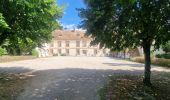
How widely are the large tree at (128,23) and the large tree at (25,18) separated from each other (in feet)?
7.75

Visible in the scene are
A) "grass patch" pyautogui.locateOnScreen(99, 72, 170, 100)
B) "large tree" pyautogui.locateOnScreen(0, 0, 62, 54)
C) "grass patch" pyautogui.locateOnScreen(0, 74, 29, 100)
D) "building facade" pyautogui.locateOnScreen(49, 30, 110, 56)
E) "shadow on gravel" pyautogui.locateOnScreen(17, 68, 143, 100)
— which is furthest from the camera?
"building facade" pyautogui.locateOnScreen(49, 30, 110, 56)

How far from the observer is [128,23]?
66.5 feet

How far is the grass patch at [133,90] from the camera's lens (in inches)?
714

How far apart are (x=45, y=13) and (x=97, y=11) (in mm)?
3405

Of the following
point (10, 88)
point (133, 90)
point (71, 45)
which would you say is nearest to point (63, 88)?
point (10, 88)

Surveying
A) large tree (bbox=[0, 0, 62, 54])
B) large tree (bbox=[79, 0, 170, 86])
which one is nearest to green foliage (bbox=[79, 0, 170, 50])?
large tree (bbox=[79, 0, 170, 86])

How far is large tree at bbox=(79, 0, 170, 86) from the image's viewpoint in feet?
64.3

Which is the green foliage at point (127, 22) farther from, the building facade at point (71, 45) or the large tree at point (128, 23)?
the building facade at point (71, 45)

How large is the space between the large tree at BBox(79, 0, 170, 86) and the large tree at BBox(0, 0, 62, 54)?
2.36 m

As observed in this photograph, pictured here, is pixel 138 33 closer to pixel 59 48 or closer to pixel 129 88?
pixel 129 88

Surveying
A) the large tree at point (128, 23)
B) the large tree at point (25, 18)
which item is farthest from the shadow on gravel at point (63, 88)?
the large tree at point (25, 18)

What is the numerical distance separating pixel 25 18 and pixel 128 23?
618 cm

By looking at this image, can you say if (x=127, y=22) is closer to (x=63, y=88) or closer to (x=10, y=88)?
(x=63, y=88)

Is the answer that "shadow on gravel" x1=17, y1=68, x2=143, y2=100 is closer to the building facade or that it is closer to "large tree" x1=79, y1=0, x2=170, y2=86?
"large tree" x1=79, y1=0, x2=170, y2=86
